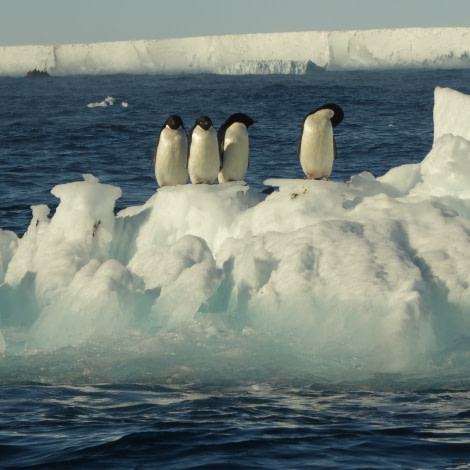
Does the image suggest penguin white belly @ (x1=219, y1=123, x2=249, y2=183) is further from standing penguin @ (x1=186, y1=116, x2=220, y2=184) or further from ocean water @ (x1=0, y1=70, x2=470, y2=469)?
ocean water @ (x1=0, y1=70, x2=470, y2=469)

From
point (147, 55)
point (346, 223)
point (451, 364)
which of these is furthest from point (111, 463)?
point (147, 55)

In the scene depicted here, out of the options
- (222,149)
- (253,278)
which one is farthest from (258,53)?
(253,278)

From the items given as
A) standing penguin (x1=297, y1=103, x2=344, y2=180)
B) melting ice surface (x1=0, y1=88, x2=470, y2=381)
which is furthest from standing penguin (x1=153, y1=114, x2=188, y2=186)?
standing penguin (x1=297, y1=103, x2=344, y2=180)

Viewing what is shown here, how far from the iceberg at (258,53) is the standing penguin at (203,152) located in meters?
88.7

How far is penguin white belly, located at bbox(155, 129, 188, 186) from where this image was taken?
37.9ft

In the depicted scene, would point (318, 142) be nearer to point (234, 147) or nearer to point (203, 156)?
point (234, 147)

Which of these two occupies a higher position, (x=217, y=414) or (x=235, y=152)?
(x=235, y=152)

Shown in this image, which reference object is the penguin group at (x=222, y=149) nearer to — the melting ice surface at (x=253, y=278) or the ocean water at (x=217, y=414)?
the melting ice surface at (x=253, y=278)

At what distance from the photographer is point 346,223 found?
9219mm

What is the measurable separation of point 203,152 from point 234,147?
2.09 feet

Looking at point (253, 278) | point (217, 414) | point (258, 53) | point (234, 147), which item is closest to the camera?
point (217, 414)

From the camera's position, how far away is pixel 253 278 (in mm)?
8828

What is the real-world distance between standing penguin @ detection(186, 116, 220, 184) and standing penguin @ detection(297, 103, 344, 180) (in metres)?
0.93

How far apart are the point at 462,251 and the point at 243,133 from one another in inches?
145
